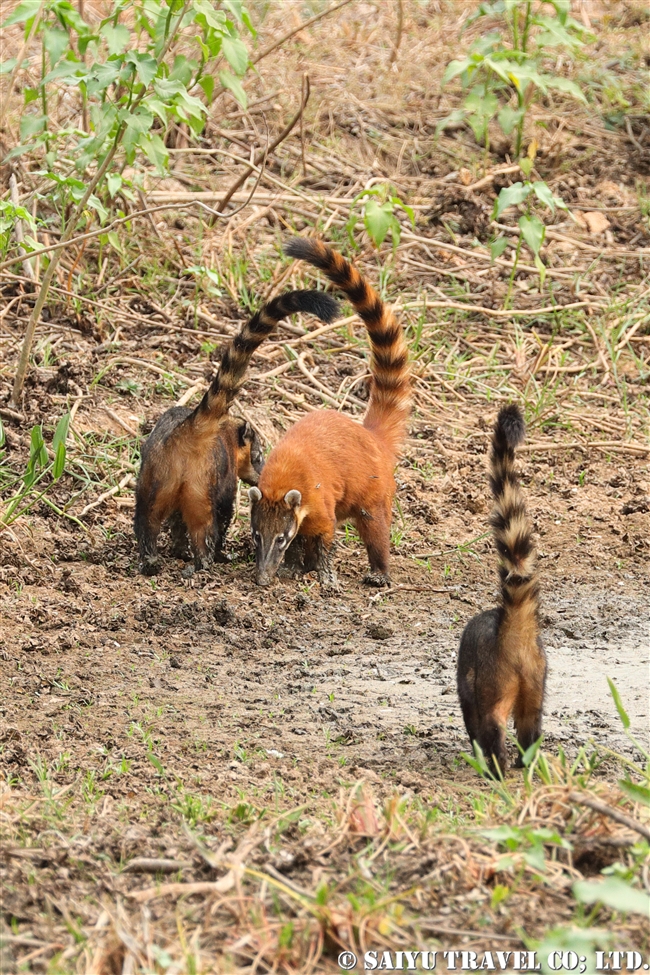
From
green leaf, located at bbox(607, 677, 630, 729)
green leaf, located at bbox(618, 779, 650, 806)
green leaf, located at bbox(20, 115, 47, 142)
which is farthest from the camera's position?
green leaf, located at bbox(20, 115, 47, 142)

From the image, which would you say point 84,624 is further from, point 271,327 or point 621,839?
point 621,839

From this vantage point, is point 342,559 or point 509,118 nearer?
point 342,559

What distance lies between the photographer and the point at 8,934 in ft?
10.9

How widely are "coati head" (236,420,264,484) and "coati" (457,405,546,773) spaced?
329 cm

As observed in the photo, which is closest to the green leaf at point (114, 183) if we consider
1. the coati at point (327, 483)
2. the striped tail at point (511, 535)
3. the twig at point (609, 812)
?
the coati at point (327, 483)

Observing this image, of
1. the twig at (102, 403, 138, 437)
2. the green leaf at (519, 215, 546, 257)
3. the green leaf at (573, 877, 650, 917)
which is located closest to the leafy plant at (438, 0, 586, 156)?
the green leaf at (519, 215, 546, 257)

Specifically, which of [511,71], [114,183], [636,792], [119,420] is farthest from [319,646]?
[511,71]

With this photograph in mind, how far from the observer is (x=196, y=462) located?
740cm

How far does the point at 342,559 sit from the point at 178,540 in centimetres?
110

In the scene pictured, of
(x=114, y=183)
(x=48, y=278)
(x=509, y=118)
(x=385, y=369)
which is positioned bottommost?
(x=385, y=369)

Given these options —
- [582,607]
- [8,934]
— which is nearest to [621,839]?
[8,934]

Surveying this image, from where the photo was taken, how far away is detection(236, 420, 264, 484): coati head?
26.9ft

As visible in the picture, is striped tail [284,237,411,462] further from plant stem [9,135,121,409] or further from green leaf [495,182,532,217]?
green leaf [495,182,532,217]

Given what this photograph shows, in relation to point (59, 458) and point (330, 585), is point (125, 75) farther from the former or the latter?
point (330, 585)
